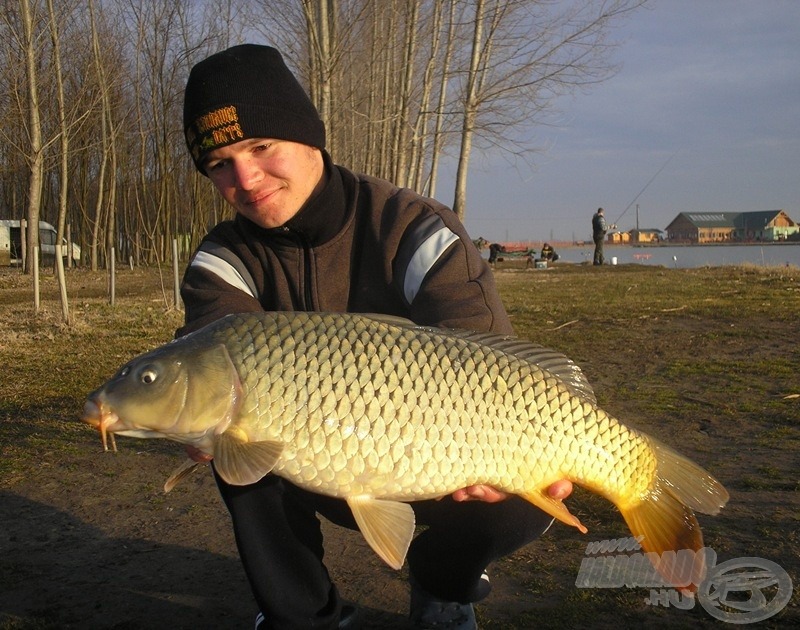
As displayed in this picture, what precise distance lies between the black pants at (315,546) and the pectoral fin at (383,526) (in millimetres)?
242

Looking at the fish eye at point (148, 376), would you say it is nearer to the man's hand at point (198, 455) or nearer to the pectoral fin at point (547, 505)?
the man's hand at point (198, 455)

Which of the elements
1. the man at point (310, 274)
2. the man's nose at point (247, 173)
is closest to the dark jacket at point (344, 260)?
the man at point (310, 274)

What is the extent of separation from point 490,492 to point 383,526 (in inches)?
9.4

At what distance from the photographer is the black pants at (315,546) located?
1.76 metres

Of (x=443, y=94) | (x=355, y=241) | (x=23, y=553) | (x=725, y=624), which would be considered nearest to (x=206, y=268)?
(x=355, y=241)

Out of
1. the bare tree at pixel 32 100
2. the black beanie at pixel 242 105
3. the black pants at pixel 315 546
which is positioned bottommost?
the black pants at pixel 315 546

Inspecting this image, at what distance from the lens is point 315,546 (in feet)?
6.21

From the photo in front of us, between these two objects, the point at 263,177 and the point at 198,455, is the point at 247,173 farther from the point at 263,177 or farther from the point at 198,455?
the point at 198,455

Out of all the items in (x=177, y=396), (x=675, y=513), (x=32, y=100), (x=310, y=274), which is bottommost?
(x=675, y=513)

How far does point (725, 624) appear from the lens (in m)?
1.78

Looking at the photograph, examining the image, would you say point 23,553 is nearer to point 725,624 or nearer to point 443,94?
point 725,624

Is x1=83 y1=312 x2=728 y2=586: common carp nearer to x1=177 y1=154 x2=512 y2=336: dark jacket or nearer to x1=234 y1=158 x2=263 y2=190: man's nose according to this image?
x1=177 y1=154 x2=512 y2=336: dark jacket

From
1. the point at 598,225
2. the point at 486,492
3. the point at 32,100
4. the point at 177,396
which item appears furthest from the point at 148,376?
the point at 598,225

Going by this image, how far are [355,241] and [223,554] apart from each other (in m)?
0.99
